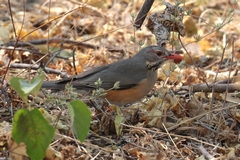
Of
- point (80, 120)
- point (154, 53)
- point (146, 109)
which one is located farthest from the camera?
point (154, 53)

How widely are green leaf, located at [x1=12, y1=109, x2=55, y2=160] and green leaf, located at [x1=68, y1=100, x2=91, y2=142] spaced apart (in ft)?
0.63

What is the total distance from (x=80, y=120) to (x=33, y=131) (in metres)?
0.36

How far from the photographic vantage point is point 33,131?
3.47 metres

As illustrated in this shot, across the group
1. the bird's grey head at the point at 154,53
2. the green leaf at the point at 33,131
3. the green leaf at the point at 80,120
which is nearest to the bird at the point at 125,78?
the bird's grey head at the point at 154,53

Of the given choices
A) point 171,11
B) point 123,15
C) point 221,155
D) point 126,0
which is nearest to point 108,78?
point 171,11

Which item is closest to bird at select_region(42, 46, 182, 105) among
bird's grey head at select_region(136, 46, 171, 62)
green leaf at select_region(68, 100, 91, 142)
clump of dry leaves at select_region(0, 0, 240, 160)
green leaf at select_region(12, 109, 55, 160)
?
bird's grey head at select_region(136, 46, 171, 62)

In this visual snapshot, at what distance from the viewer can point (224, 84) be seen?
18.0ft

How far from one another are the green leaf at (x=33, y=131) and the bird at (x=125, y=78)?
179cm

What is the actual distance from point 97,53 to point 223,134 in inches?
110

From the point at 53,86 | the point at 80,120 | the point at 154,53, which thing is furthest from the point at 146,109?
the point at 80,120

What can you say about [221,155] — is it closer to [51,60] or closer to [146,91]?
[146,91]

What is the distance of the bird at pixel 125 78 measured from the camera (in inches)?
215

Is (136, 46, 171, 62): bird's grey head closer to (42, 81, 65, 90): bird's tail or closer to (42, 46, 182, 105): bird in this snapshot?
(42, 46, 182, 105): bird

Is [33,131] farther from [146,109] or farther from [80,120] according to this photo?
[146,109]
